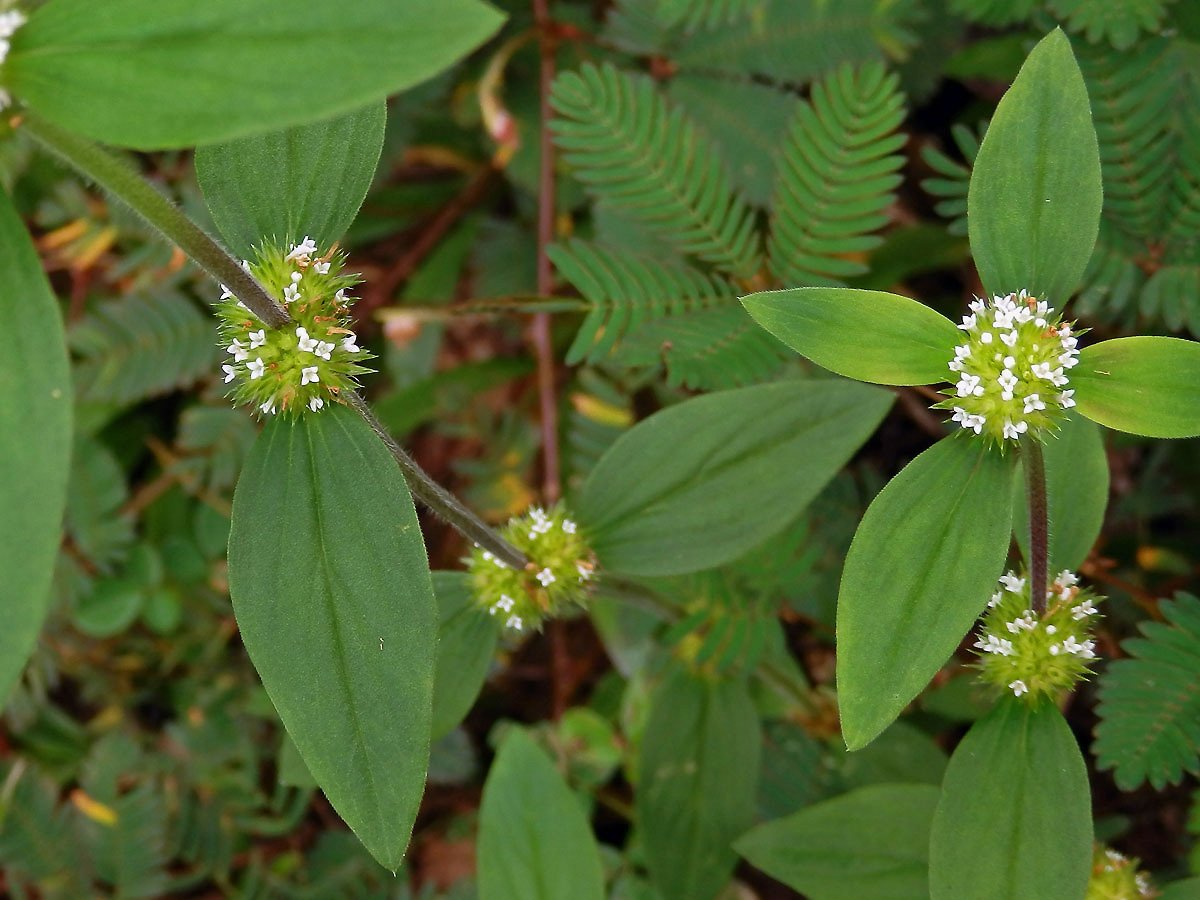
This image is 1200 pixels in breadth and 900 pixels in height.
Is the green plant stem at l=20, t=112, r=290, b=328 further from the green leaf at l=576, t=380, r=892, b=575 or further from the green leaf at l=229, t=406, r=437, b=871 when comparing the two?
the green leaf at l=576, t=380, r=892, b=575

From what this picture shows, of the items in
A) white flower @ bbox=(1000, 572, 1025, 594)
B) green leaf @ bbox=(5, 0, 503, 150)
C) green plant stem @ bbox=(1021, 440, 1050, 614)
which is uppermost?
green leaf @ bbox=(5, 0, 503, 150)

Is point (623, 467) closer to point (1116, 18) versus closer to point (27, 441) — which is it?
point (27, 441)

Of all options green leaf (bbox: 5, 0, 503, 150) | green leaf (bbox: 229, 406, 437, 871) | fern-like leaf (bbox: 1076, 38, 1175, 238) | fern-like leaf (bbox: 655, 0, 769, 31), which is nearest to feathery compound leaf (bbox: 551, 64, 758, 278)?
fern-like leaf (bbox: 655, 0, 769, 31)

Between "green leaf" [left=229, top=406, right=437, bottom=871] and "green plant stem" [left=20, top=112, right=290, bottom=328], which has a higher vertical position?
"green plant stem" [left=20, top=112, right=290, bottom=328]

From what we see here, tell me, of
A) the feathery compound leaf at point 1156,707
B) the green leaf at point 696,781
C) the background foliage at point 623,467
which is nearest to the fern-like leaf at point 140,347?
the background foliage at point 623,467

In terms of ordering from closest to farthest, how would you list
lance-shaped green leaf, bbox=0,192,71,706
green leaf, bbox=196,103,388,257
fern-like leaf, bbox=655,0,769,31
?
1. lance-shaped green leaf, bbox=0,192,71,706
2. green leaf, bbox=196,103,388,257
3. fern-like leaf, bbox=655,0,769,31

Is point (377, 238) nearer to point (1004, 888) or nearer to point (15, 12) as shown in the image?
point (15, 12)
